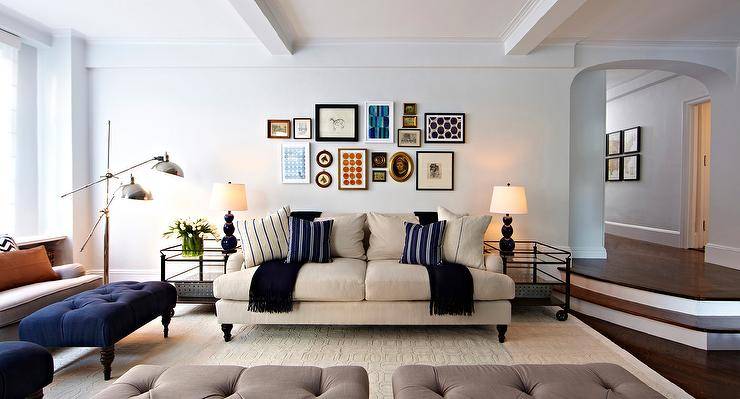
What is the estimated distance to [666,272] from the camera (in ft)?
12.8

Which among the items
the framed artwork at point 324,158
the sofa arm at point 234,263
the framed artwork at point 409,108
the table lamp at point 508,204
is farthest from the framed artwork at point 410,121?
the sofa arm at point 234,263

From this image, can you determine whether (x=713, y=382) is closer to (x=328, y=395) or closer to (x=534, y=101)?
(x=328, y=395)

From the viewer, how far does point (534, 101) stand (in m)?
4.16

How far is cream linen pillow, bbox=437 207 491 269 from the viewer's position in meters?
3.16

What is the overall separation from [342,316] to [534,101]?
317 centimetres

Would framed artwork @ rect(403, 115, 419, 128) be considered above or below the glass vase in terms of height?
above

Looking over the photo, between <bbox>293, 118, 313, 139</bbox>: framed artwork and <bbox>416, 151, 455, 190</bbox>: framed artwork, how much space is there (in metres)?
1.26

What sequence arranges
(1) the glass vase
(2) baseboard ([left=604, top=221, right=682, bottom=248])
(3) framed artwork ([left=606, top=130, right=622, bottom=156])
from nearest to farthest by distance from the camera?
1. (1) the glass vase
2. (2) baseboard ([left=604, top=221, right=682, bottom=248])
3. (3) framed artwork ([left=606, top=130, right=622, bottom=156])

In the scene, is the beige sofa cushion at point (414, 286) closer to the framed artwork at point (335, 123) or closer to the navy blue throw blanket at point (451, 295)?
the navy blue throw blanket at point (451, 295)

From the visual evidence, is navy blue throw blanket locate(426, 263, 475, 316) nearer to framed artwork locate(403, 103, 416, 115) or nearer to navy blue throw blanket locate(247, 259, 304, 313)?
navy blue throw blanket locate(247, 259, 304, 313)

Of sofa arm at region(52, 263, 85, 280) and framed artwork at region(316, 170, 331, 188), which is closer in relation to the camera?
sofa arm at region(52, 263, 85, 280)

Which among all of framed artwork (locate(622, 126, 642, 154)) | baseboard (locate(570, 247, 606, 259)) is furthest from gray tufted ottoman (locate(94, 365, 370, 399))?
framed artwork (locate(622, 126, 642, 154))

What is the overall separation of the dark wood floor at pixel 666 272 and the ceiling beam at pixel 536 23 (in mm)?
2432

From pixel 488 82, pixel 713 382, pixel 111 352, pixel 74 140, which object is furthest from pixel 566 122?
pixel 74 140
